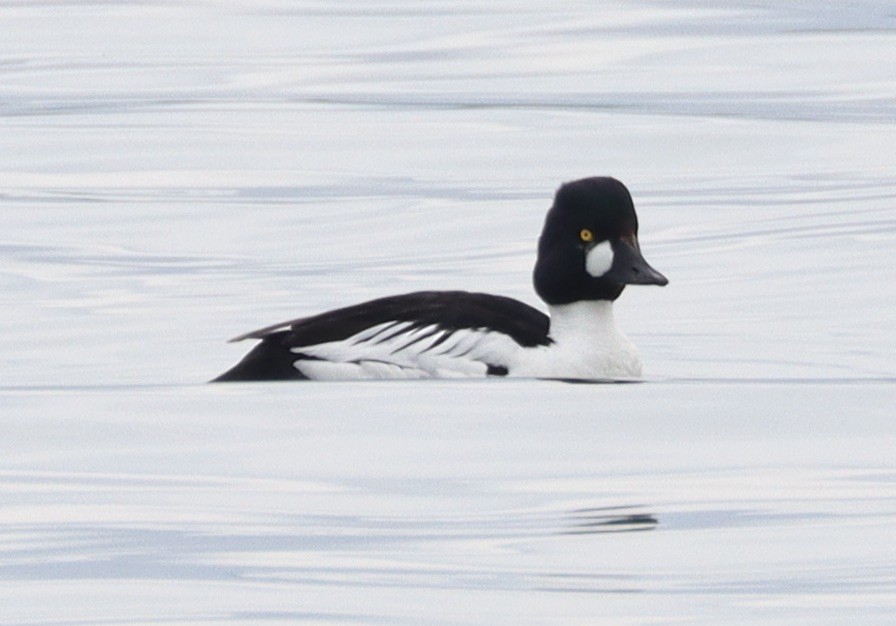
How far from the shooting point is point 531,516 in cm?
675

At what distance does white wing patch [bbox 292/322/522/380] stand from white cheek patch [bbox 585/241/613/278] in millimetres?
572

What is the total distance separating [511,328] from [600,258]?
52cm

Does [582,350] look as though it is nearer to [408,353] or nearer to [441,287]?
[408,353]

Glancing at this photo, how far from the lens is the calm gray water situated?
6145 millimetres

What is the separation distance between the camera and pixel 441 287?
43.4 ft

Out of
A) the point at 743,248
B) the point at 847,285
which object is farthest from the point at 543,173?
the point at 847,285

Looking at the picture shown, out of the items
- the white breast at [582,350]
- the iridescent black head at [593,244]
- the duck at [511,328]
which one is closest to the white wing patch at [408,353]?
the duck at [511,328]

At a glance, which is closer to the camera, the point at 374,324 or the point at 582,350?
the point at 374,324

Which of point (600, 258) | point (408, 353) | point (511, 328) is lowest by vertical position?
point (408, 353)

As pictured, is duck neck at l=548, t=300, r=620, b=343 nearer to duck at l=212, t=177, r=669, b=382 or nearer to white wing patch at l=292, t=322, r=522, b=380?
duck at l=212, t=177, r=669, b=382

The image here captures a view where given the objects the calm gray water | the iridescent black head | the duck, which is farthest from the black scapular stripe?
the iridescent black head

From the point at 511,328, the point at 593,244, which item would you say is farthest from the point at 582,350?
the point at 593,244

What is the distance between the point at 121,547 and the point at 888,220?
9282mm

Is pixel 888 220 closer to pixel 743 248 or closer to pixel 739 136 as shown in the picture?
pixel 743 248
